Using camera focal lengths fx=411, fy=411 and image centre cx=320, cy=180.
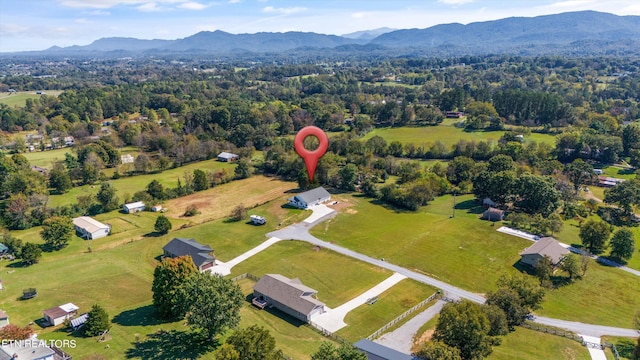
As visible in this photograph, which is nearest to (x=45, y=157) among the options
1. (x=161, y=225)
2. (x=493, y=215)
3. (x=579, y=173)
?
(x=161, y=225)

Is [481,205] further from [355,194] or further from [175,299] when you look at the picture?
[175,299]

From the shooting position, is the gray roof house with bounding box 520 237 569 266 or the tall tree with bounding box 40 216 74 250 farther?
the tall tree with bounding box 40 216 74 250

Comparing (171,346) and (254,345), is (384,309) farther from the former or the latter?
(171,346)

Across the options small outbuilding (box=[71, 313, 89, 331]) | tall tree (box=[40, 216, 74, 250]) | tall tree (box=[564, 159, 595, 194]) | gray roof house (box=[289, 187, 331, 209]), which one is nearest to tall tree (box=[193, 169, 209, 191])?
gray roof house (box=[289, 187, 331, 209])

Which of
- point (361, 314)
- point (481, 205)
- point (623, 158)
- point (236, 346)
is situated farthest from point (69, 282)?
point (623, 158)

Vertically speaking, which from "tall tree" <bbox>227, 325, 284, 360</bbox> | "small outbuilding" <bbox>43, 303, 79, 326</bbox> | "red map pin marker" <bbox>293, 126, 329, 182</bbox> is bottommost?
"small outbuilding" <bbox>43, 303, 79, 326</bbox>

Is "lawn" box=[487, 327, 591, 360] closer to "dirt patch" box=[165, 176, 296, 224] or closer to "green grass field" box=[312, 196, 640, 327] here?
"green grass field" box=[312, 196, 640, 327]
